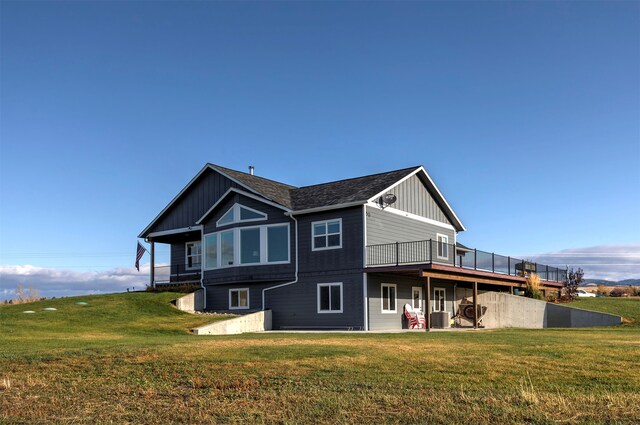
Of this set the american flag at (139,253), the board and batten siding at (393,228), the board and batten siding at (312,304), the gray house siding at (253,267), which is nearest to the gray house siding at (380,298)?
the board and batten siding at (312,304)

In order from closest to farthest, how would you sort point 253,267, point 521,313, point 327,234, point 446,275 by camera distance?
point 446,275 → point 327,234 → point 253,267 → point 521,313

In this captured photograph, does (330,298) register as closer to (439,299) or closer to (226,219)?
(226,219)

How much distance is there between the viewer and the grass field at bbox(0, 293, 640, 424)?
25.2 ft

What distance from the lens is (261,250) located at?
92.6 ft

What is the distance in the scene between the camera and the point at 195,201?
3381cm

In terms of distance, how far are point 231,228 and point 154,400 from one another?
810 inches

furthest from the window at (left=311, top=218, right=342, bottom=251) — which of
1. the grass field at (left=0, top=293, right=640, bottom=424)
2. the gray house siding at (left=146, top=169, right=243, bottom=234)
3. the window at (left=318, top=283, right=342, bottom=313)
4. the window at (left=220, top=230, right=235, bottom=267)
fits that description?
the grass field at (left=0, top=293, right=640, bottom=424)

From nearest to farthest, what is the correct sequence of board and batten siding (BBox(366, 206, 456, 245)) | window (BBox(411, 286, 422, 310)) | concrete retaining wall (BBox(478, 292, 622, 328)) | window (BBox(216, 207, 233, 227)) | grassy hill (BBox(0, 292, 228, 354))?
grassy hill (BBox(0, 292, 228, 354)) < board and batten siding (BBox(366, 206, 456, 245)) < window (BBox(411, 286, 422, 310)) < window (BBox(216, 207, 233, 227)) < concrete retaining wall (BBox(478, 292, 622, 328))

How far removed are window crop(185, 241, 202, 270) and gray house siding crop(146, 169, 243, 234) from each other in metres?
1.34

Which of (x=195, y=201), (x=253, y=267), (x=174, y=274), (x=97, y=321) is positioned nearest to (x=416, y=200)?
(x=253, y=267)

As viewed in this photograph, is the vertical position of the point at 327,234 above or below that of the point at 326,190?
below

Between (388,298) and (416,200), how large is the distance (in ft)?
17.3

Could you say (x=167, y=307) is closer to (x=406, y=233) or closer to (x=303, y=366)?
(x=406, y=233)

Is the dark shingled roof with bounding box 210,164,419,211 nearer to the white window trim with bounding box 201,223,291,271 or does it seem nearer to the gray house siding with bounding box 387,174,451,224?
the gray house siding with bounding box 387,174,451,224
